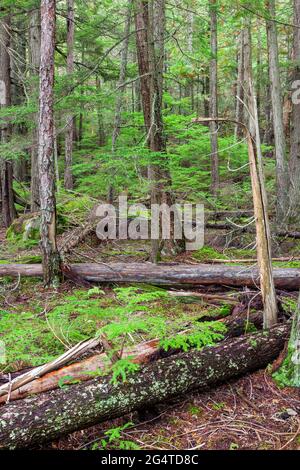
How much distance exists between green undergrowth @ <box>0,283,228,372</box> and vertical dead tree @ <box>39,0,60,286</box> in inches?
39.6

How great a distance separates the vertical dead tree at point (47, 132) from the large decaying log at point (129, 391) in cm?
348

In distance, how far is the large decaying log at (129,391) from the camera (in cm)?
305

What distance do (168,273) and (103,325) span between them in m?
1.71

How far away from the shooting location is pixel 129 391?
3.38m

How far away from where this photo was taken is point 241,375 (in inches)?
156

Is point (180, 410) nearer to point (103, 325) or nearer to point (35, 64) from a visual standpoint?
point (103, 325)

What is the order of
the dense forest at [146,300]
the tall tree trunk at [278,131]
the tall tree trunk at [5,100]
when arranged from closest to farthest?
the dense forest at [146,300], the tall tree trunk at [278,131], the tall tree trunk at [5,100]

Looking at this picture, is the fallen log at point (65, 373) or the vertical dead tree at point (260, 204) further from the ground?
the vertical dead tree at point (260, 204)

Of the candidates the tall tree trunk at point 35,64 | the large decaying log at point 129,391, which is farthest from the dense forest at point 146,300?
the tall tree trunk at point 35,64

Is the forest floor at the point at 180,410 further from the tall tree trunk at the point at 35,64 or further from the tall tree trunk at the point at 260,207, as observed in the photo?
the tall tree trunk at the point at 35,64

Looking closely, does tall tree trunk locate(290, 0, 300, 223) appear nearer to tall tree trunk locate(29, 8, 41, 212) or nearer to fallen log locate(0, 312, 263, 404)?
tall tree trunk locate(29, 8, 41, 212)

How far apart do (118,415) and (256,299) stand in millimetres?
2391
